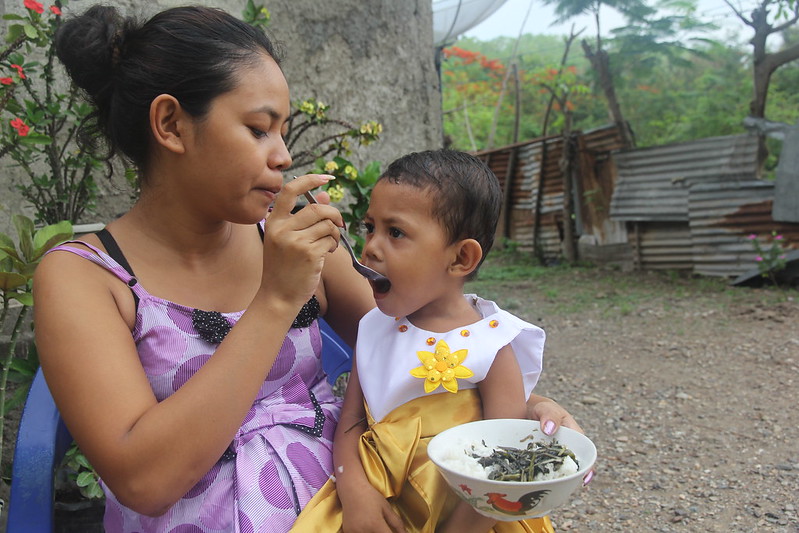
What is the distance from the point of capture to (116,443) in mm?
1153

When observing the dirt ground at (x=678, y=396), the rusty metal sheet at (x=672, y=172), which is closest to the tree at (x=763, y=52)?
the rusty metal sheet at (x=672, y=172)

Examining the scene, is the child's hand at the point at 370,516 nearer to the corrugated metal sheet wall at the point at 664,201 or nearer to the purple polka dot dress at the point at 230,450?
the purple polka dot dress at the point at 230,450

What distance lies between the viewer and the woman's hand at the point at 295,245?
1252mm

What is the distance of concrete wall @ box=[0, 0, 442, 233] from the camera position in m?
3.52

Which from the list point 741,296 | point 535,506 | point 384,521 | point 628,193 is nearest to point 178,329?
point 384,521

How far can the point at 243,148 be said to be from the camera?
4.40 feet

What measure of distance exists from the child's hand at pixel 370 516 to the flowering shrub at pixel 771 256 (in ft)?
23.8

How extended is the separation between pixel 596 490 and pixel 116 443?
2683 millimetres

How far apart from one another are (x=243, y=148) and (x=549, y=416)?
795 millimetres

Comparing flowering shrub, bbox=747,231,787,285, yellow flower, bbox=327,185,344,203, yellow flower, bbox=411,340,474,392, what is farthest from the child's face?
flowering shrub, bbox=747,231,787,285

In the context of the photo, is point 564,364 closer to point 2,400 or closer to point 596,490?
point 596,490

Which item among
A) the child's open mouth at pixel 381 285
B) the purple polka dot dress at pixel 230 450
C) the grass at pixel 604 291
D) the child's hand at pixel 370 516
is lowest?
the grass at pixel 604 291

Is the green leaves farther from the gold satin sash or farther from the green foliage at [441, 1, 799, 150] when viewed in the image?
the green foliage at [441, 1, 799, 150]

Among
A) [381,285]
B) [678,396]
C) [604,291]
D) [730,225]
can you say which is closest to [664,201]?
[730,225]
